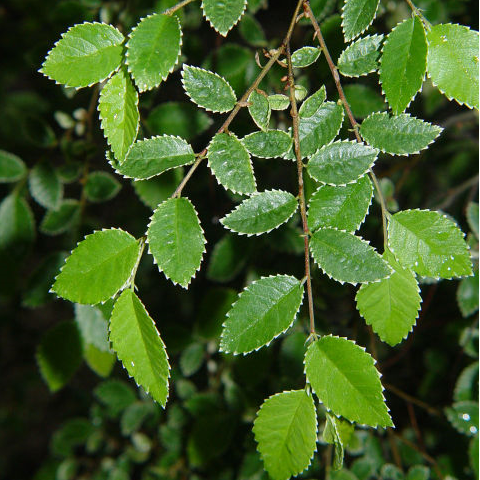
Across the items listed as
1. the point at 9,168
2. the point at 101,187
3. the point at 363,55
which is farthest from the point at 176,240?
the point at 9,168

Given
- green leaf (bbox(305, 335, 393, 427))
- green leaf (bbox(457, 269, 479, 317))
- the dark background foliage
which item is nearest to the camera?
green leaf (bbox(305, 335, 393, 427))

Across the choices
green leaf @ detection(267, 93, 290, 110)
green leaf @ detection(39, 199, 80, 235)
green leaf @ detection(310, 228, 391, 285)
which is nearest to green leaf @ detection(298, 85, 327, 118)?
green leaf @ detection(267, 93, 290, 110)

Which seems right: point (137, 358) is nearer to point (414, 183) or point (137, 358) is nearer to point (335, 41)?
point (335, 41)

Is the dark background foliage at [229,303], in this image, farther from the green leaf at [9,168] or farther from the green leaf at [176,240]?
the green leaf at [176,240]

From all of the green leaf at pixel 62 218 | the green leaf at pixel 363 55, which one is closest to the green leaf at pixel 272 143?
the green leaf at pixel 363 55

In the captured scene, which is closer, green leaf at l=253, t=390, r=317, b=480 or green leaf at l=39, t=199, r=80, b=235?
green leaf at l=253, t=390, r=317, b=480

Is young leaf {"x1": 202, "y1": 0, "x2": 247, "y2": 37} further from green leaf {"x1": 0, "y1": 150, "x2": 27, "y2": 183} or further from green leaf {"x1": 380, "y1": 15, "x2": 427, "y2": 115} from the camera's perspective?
green leaf {"x1": 0, "y1": 150, "x2": 27, "y2": 183}

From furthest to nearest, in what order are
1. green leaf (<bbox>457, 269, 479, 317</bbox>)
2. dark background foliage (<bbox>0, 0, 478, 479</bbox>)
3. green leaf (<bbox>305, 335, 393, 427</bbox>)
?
dark background foliage (<bbox>0, 0, 478, 479</bbox>)
green leaf (<bbox>457, 269, 479, 317</bbox>)
green leaf (<bbox>305, 335, 393, 427</bbox>)

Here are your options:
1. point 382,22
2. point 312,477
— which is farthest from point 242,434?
point 382,22
